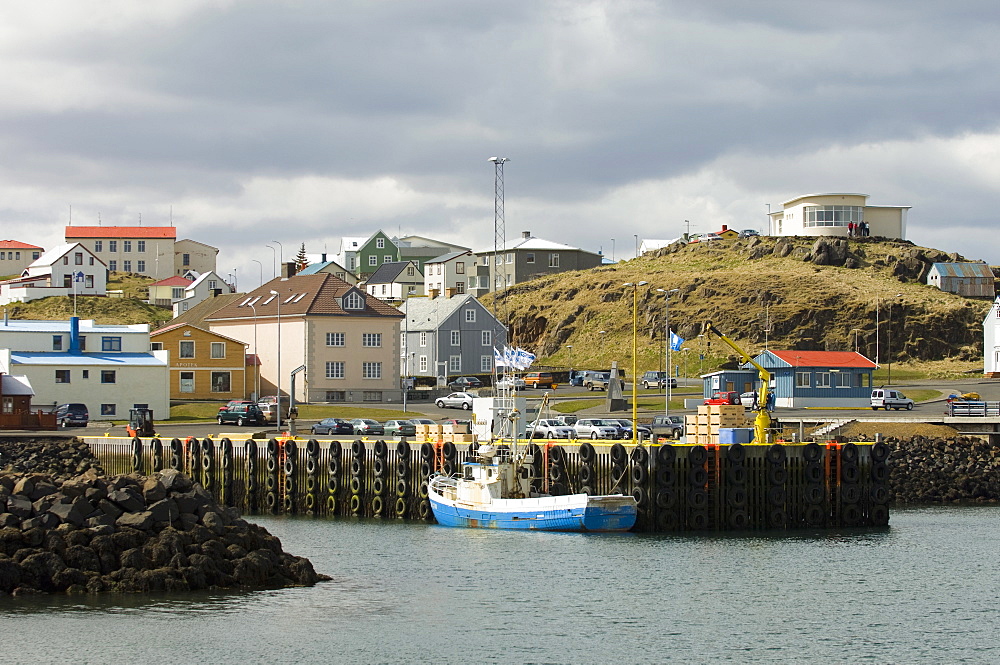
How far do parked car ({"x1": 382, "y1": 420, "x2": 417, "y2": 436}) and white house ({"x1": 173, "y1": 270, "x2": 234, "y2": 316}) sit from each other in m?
87.9

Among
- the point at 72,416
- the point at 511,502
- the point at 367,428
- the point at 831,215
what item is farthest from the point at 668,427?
the point at 831,215

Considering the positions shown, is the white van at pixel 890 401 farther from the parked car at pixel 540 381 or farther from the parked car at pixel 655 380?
the parked car at pixel 540 381

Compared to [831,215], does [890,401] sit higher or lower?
lower

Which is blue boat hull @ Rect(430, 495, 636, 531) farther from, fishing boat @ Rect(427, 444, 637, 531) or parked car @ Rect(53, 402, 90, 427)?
parked car @ Rect(53, 402, 90, 427)

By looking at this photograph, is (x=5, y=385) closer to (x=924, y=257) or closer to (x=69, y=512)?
(x=69, y=512)

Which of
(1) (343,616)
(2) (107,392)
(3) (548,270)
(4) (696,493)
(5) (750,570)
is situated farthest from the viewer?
(3) (548,270)

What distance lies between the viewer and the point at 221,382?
297ft

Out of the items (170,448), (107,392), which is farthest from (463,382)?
(170,448)

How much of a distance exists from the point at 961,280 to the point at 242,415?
8920cm

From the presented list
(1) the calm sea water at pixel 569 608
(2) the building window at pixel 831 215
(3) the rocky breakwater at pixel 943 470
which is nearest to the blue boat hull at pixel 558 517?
(1) the calm sea water at pixel 569 608

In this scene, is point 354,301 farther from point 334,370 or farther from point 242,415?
point 242,415

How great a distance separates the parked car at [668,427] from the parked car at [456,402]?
19544mm

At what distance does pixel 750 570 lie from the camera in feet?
129

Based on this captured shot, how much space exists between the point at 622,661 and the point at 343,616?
706 centimetres
